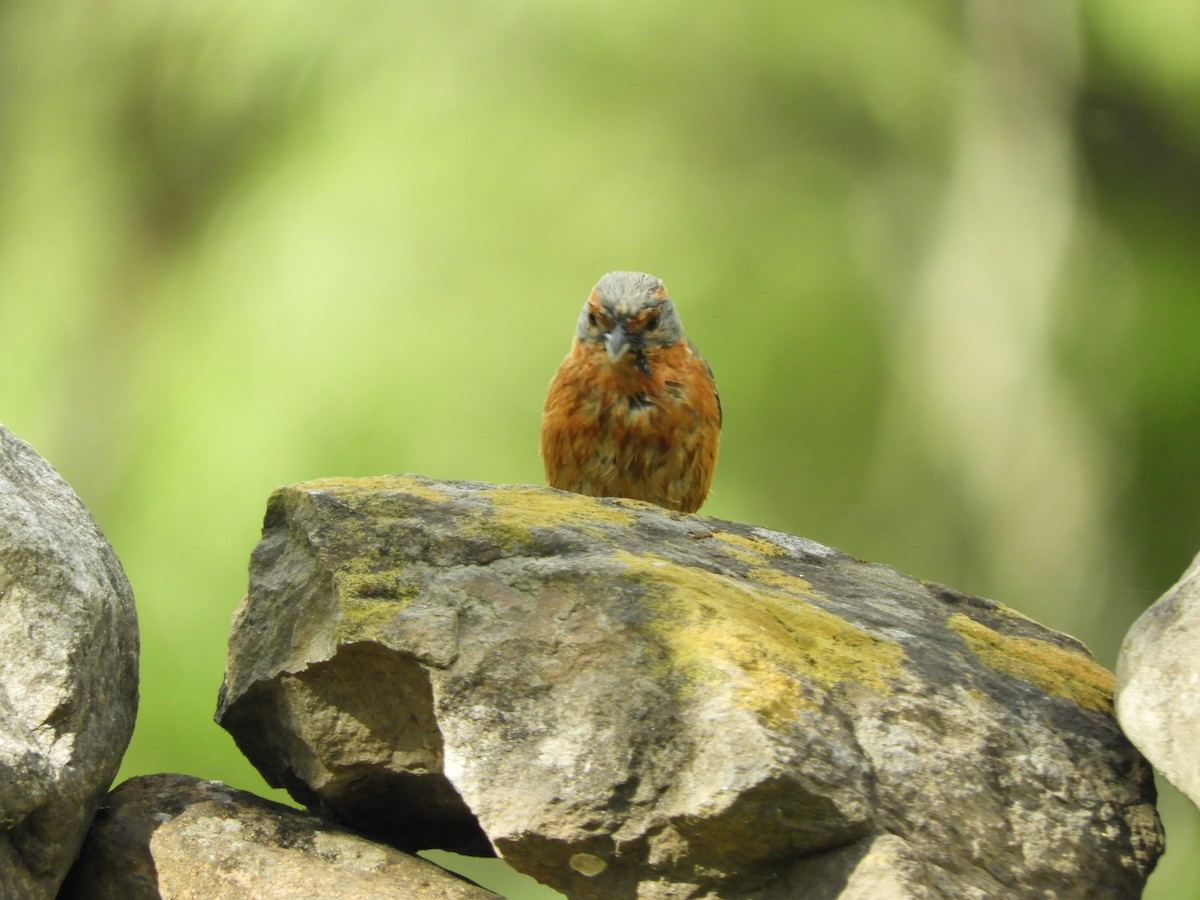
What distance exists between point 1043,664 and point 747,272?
11.6 ft

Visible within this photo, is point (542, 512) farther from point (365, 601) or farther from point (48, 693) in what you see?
point (48, 693)

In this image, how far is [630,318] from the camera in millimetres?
5352

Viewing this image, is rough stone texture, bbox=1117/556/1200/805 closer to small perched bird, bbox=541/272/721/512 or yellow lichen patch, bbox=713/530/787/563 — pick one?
yellow lichen patch, bbox=713/530/787/563

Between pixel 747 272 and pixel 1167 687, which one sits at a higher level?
pixel 747 272

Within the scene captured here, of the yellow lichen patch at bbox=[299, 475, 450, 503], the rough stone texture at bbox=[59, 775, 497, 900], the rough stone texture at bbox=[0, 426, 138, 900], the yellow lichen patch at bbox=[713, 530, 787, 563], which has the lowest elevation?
the rough stone texture at bbox=[59, 775, 497, 900]

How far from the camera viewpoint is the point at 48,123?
7.44 metres

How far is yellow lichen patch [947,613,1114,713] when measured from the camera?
3.19 m

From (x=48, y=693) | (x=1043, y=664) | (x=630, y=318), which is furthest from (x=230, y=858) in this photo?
(x=630, y=318)

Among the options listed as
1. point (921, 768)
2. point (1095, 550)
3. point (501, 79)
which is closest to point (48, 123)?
point (501, 79)

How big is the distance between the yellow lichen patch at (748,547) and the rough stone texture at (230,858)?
1102 mm

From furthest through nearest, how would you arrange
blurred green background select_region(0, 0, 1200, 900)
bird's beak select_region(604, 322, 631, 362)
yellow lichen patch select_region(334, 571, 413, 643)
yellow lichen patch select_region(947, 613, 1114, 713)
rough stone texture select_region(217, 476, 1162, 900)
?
blurred green background select_region(0, 0, 1200, 900) → bird's beak select_region(604, 322, 631, 362) → yellow lichen patch select_region(947, 613, 1114, 713) → yellow lichen patch select_region(334, 571, 413, 643) → rough stone texture select_region(217, 476, 1162, 900)

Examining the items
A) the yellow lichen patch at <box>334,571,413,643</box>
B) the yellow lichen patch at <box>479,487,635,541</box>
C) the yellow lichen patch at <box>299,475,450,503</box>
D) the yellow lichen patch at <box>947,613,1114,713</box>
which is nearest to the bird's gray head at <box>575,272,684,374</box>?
the yellow lichen patch at <box>479,487,635,541</box>

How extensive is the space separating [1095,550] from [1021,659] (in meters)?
3.29

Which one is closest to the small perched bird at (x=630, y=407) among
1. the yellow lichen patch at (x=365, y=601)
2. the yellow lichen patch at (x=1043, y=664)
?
the yellow lichen patch at (x=1043, y=664)
